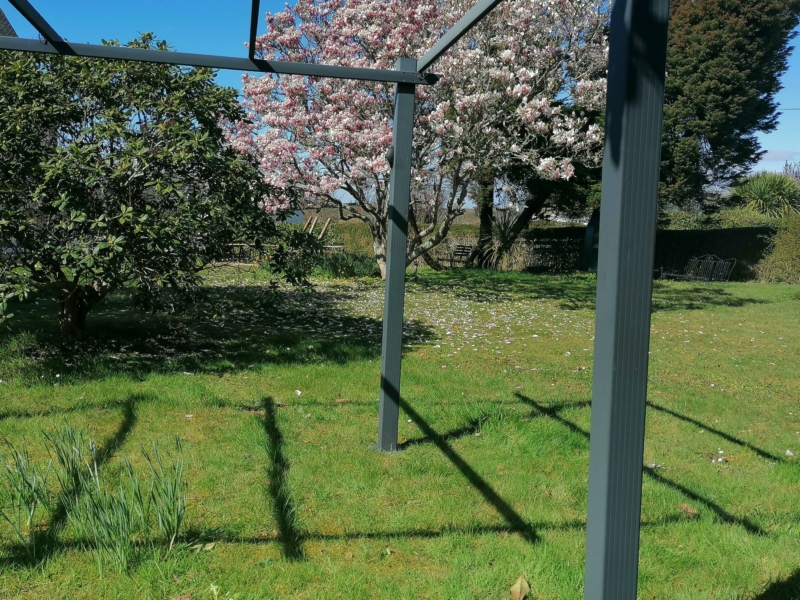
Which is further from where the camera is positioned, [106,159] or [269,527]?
[106,159]

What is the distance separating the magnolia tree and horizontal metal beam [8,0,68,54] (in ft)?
27.5

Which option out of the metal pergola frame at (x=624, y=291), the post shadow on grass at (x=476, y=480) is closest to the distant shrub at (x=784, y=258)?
the post shadow on grass at (x=476, y=480)

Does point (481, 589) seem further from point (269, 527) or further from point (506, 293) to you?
point (506, 293)

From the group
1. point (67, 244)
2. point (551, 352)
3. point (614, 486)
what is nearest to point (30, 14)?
point (67, 244)

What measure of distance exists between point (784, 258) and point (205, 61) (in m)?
18.9

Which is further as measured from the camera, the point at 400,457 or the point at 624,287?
the point at 400,457

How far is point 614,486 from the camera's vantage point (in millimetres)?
1574

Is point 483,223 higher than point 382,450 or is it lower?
higher

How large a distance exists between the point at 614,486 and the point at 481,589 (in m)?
1.10

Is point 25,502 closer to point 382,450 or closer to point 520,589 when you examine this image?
point 382,450

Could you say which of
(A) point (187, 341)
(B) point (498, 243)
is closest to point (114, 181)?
(A) point (187, 341)

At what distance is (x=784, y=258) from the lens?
722 inches

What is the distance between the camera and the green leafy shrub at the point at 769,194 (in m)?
22.4

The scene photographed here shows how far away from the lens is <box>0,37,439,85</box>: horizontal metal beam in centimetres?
332
